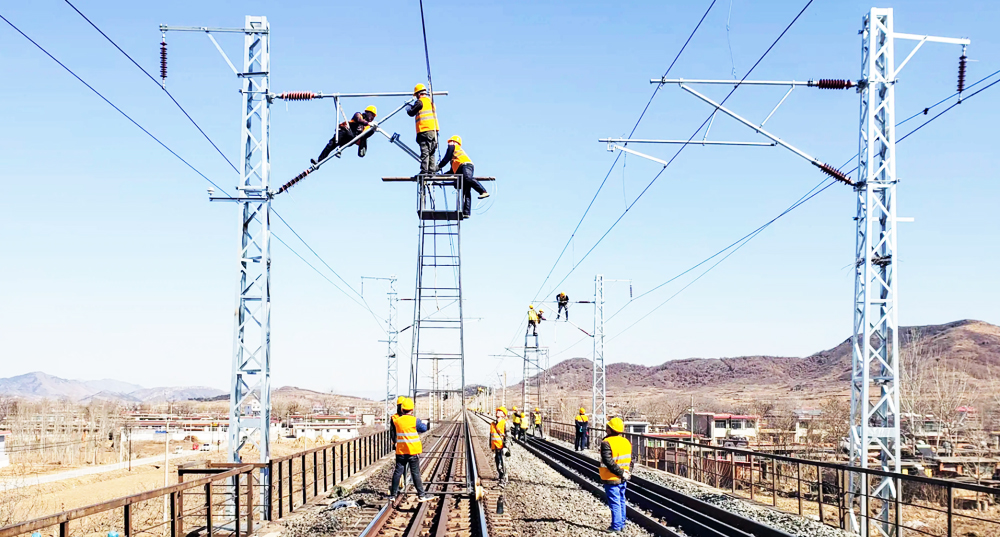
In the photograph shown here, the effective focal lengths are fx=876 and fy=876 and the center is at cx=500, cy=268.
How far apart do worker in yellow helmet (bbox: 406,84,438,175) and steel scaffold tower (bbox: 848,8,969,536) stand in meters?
8.38

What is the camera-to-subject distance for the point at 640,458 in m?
35.0

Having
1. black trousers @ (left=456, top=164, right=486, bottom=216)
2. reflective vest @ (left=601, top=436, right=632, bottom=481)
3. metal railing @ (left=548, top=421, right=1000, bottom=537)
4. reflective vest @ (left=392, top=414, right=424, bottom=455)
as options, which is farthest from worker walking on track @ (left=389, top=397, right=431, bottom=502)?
metal railing @ (left=548, top=421, right=1000, bottom=537)

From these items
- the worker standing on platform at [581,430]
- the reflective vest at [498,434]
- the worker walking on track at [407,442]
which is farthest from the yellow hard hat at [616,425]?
the worker standing on platform at [581,430]

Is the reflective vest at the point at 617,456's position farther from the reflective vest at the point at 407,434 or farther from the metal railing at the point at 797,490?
the metal railing at the point at 797,490

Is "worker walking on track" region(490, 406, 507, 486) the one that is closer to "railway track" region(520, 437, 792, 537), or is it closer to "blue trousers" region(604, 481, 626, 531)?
"railway track" region(520, 437, 792, 537)

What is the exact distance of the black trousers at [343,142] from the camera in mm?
17984

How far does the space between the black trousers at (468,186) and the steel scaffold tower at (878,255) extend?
7554mm

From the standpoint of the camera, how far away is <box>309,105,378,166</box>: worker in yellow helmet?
17812 millimetres

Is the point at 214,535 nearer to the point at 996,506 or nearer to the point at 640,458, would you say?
the point at 640,458

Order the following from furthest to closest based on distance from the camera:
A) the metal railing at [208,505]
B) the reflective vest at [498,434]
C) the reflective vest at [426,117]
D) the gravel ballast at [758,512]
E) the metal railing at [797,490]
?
1. the metal railing at [797,490]
2. the reflective vest at [498,434]
3. the reflective vest at [426,117]
4. the gravel ballast at [758,512]
5. the metal railing at [208,505]

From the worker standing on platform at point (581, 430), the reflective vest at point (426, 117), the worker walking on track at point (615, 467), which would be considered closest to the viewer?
the worker walking on track at point (615, 467)

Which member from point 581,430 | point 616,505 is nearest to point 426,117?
point 616,505

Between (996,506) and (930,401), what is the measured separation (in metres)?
35.1

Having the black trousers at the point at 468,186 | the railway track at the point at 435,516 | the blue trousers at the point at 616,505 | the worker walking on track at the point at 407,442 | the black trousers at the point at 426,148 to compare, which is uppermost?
the black trousers at the point at 426,148
